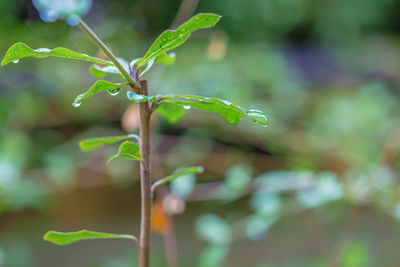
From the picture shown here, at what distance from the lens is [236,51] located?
57.1 inches

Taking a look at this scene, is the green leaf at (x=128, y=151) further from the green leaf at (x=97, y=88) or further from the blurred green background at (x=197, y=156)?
the blurred green background at (x=197, y=156)

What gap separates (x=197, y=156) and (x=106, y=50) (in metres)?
0.78

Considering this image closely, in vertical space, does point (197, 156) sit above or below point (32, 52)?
above

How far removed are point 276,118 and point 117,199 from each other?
0.49m

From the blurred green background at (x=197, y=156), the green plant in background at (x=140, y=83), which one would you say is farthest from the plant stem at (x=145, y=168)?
the blurred green background at (x=197, y=156)

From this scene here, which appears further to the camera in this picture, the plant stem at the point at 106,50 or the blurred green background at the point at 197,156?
the blurred green background at the point at 197,156

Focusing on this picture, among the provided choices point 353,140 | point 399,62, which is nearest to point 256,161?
point 353,140

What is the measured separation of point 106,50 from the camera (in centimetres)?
19

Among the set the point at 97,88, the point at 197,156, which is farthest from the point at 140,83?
the point at 197,156

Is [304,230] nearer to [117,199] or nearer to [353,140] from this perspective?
[353,140]

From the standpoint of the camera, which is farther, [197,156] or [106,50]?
[197,156]

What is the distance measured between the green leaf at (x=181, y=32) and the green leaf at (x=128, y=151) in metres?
0.05

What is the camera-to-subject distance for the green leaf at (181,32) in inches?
7.6

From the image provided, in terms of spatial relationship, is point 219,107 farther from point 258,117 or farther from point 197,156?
point 197,156
